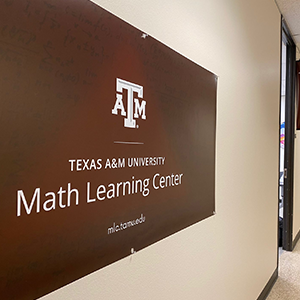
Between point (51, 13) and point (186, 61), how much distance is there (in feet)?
2.05

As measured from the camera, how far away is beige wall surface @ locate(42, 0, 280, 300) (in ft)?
2.94

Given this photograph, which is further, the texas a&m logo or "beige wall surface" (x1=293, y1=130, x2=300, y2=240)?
"beige wall surface" (x1=293, y1=130, x2=300, y2=240)

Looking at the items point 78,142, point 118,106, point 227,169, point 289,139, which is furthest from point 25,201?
point 289,139

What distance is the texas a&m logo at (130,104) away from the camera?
2.50ft

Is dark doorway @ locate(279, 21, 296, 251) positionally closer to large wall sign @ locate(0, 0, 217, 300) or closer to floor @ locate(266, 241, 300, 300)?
floor @ locate(266, 241, 300, 300)

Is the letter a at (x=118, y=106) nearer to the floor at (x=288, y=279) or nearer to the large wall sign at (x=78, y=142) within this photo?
the large wall sign at (x=78, y=142)

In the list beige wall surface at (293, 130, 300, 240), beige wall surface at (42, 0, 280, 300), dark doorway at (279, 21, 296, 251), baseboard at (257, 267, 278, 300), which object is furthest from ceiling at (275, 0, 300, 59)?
baseboard at (257, 267, 278, 300)

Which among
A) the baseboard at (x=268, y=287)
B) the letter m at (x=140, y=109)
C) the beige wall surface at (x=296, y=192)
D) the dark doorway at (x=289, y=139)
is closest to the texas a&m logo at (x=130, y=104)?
the letter m at (x=140, y=109)

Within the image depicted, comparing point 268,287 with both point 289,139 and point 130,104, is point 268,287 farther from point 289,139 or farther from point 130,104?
point 130,104

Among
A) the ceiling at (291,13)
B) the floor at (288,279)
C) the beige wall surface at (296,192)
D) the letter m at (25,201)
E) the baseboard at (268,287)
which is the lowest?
the floor at (288,279)

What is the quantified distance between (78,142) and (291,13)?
8.85 ft

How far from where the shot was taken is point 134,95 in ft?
2.67

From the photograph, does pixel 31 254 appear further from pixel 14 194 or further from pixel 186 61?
pixel 186 61

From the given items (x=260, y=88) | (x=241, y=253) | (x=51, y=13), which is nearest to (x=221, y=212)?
(x=241, y=253)
